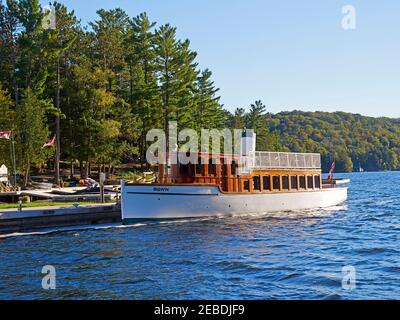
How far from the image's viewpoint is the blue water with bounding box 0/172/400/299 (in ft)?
50.3

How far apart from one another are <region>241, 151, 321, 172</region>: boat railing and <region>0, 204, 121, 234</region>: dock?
Answer: 31.3ft

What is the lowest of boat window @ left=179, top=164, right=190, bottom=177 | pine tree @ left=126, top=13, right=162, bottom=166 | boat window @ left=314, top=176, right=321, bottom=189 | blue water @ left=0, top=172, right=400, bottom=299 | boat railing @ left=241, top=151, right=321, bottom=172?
blue water @ left=0, top=172, right=400, bottom=299

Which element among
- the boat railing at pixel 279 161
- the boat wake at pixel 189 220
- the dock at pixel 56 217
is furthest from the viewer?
the boat railing at pixel 279 161

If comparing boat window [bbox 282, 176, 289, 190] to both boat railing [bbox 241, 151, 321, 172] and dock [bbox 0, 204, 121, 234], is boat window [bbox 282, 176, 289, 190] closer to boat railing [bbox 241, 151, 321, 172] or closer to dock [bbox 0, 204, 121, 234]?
boat railing [bbox 241, 151, 321, 172]

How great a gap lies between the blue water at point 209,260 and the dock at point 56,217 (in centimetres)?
142

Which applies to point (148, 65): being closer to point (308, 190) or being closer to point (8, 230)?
point (308, 190)

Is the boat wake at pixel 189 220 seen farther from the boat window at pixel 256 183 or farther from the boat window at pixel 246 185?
the boat window at pixel 256 183

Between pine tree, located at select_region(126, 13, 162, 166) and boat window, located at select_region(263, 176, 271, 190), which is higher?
pine tree, located at select_region(126, 13, 162, 166)

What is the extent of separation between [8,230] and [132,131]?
34.9 metres

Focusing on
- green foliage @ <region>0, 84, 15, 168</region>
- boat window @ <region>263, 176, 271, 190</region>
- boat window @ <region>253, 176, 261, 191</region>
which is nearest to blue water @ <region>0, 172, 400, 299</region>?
boat window @ <region>253, 176, 261, 191</region>

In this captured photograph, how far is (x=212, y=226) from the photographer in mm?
29469

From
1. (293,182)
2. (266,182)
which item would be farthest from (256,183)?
(293,182)

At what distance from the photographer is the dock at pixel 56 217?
2891 centimetres

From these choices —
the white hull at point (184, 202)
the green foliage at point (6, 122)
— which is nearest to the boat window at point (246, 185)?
the white hull at point (184, 202)
